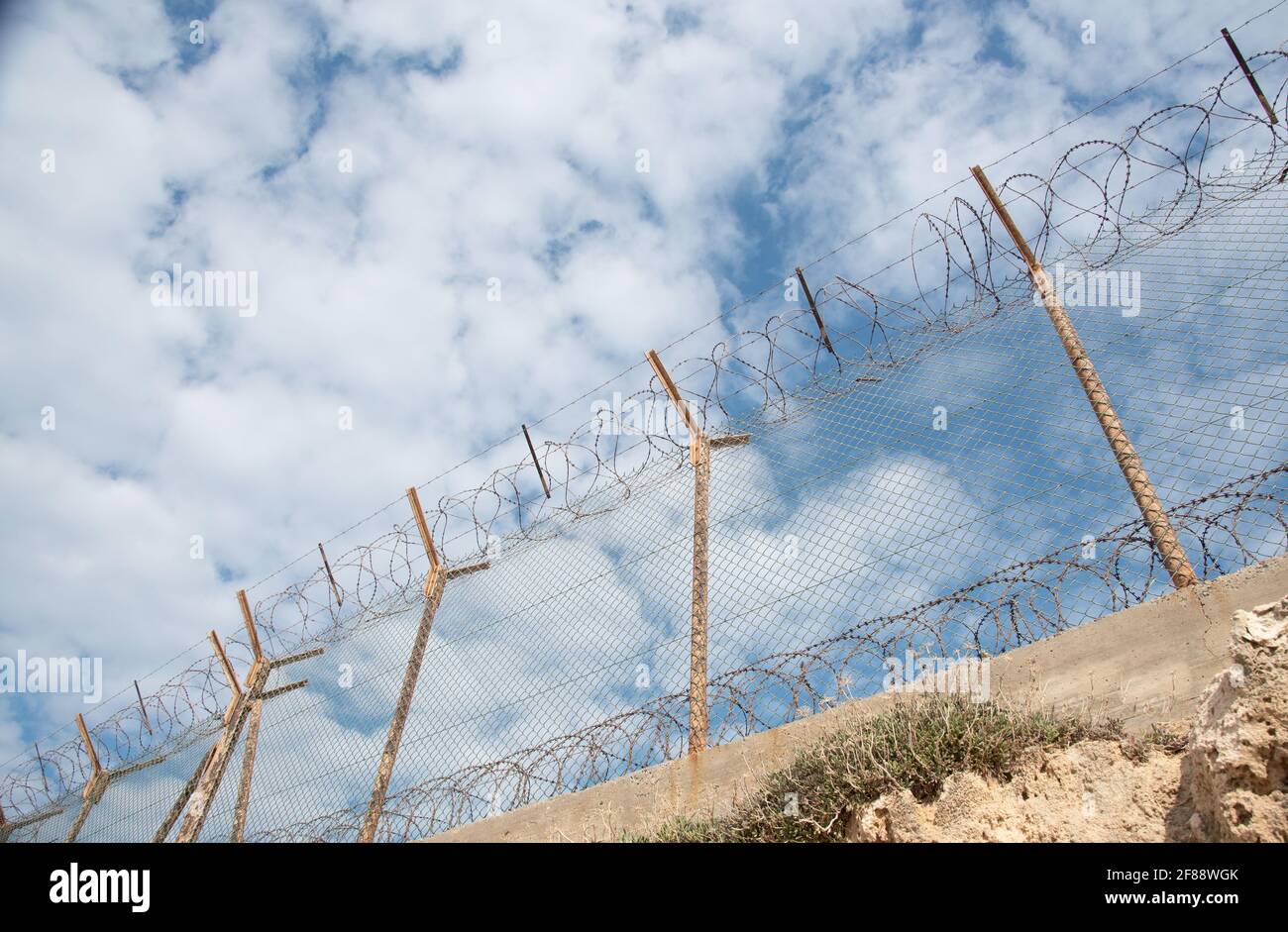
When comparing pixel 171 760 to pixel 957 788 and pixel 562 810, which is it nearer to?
pixel 562 810

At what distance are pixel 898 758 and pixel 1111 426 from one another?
1850mm

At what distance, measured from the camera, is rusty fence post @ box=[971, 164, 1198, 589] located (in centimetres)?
392

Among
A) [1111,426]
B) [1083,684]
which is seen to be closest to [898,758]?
[1083,684]

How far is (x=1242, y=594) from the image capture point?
3730 millimetres

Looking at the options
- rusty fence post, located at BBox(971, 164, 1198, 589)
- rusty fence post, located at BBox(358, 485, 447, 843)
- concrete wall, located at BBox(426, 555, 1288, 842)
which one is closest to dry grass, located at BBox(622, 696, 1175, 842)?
concrete wall, located at BBox(426, 555, 1288, 842)

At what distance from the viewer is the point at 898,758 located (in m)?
3.80

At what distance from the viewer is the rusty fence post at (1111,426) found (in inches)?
154

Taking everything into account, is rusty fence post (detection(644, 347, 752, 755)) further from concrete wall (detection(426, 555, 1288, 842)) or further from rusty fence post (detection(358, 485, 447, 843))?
rusty fence post (detection(358, 485, 447, 843))

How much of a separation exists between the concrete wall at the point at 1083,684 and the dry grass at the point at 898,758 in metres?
0.24

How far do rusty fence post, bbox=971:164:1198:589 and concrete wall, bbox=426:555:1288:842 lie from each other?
0.57ft

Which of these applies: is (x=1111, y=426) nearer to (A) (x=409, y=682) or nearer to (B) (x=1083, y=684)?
(B) (x=1083, y=684)

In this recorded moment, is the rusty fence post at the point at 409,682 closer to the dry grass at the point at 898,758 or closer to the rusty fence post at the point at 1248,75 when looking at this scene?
the dry grass at the point at 898,758
